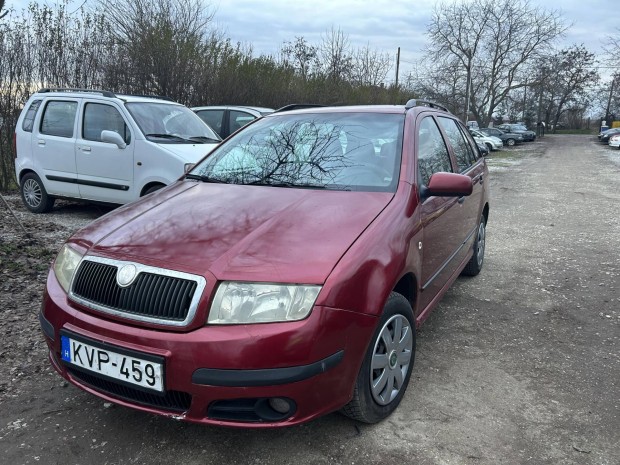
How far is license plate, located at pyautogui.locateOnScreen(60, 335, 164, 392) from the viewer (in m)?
2.08

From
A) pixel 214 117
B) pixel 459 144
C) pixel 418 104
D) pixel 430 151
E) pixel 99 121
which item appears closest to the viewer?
pixel 430 151

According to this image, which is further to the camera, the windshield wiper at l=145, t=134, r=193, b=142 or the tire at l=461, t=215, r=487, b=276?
the windshield wiper at l=145, t=134, r=193, b=142

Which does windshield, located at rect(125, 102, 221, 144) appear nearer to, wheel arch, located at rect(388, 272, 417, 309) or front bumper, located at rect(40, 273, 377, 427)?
wheel arch, located at rect(388, 272, 417, 309)

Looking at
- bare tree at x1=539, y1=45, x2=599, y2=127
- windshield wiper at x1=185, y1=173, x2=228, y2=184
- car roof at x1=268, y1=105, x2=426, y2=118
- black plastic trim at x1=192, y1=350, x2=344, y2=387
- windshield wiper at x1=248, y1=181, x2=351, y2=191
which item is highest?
bare tree at x1=539, y1=45, x2=599, y2=127

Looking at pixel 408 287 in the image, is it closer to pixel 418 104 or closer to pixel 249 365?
pixel 249 365

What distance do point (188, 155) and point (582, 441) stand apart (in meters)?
5.27

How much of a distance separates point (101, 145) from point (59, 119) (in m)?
0.96

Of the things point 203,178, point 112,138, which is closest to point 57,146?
point 112,138

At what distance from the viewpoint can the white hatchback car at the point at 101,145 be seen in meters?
6.46

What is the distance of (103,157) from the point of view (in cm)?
672

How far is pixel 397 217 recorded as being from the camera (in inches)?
103

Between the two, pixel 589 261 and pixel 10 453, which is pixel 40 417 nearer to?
pixel 10 453

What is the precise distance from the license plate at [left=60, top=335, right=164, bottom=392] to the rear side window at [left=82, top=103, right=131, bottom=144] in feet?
16.1

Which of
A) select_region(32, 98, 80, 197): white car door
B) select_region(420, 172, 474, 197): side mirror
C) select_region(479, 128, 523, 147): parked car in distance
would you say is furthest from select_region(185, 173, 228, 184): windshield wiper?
select_region(479, 128, 523, 147): parked car in distance
